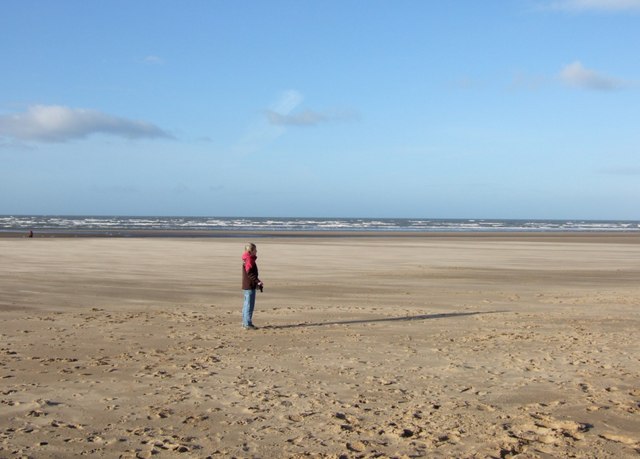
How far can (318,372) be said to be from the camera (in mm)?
9180

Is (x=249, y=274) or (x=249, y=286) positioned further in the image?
(x=249, y=274)

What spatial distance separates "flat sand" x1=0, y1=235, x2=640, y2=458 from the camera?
21.1ft

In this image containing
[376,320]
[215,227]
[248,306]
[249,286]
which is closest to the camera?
[248,306]

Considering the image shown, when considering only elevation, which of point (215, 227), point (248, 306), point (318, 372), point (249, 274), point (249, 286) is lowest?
point (318, 372)

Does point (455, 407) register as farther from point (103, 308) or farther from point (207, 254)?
point (207, 254)

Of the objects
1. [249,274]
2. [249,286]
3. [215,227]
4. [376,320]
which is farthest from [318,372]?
[215,227]

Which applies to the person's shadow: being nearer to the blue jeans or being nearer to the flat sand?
the flat sand

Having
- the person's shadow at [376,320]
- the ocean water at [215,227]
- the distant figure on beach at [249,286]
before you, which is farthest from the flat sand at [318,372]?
the ocean water at [215,227]

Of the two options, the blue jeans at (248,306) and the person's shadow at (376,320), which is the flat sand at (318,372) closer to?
the person's shadow at (376,320)

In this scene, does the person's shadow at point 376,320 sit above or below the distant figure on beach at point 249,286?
below

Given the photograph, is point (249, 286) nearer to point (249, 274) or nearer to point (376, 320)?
point (249, 274)

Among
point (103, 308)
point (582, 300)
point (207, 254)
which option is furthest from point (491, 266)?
point (103, 308)

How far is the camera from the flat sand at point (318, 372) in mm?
6438

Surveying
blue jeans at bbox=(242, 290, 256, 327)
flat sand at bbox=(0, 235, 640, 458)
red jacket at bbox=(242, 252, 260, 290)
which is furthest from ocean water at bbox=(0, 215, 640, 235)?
blue jeans at bbox=(242, 290, 256, 327)
